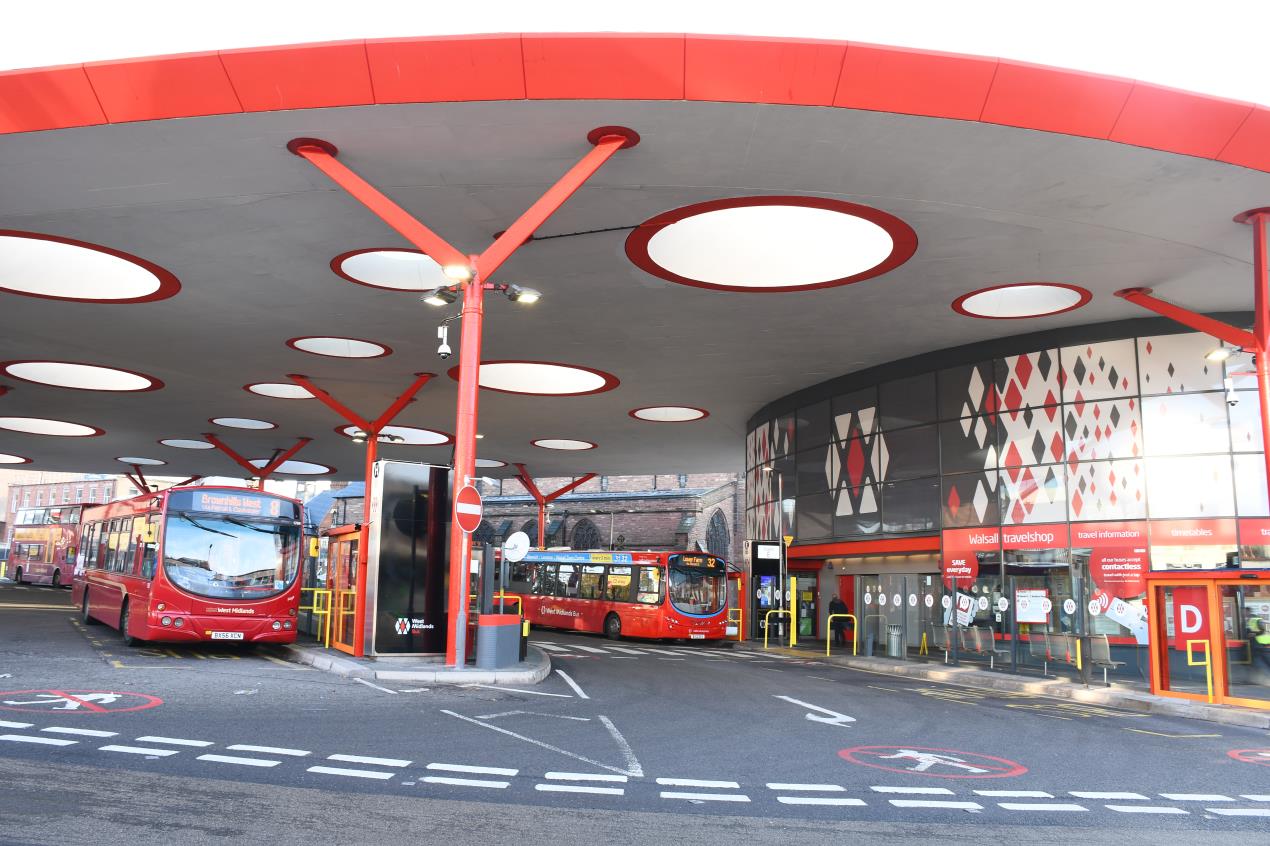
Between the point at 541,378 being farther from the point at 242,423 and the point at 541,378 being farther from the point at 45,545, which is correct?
the point at 45,545

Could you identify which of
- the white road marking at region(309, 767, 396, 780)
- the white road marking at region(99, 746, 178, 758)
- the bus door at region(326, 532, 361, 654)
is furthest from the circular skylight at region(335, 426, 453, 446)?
the white road marking at region(309, 767, 396, 780)

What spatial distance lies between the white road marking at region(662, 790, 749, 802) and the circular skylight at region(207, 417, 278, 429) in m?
33.2

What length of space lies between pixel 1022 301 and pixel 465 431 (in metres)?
12.6

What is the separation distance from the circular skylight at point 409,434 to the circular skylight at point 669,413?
33.6ft

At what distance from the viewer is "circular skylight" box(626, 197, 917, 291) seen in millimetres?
15734

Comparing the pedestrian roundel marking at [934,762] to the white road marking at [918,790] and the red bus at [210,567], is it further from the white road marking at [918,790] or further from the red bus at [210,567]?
the red bus at [210,567]

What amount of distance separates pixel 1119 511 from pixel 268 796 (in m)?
18.9


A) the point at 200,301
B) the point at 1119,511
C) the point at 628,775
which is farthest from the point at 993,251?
the point at 200,301

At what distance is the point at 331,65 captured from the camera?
11.4 meters

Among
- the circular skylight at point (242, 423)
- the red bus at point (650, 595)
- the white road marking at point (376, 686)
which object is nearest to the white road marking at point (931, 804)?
the white road marking at point (376, 686)

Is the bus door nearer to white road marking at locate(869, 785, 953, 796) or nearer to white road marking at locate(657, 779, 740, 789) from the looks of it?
white road marking at locate(657, 779, 740, 789)

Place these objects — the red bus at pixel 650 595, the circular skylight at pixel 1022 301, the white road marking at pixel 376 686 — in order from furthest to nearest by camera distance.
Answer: the red bus at pixel 650 595, the circular skylight at pixel 1022 301, the white road marking at pixel 376 686

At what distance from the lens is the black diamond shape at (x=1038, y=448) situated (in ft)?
71.4

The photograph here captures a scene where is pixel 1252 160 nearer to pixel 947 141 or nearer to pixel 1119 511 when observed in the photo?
pixel 947 141
